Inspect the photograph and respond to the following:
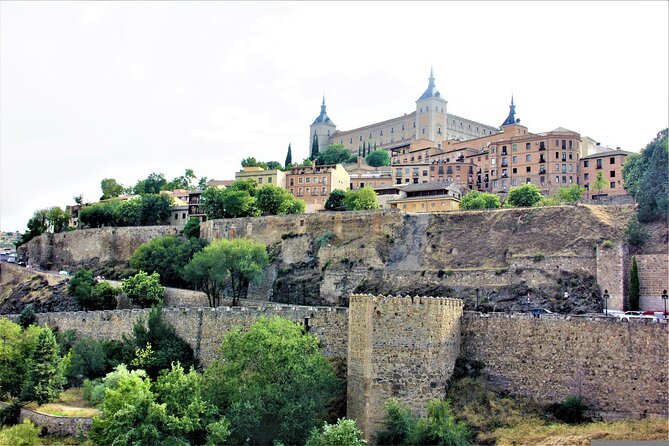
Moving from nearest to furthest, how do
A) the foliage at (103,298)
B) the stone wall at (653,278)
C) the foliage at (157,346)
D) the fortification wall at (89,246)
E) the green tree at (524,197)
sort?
1. the foliage at (157,346)
2. the stone wall at (653,278)
3. the foliage at (103,298)
4. the green tree at (524,197)
5. the fortification wall at (89,246)

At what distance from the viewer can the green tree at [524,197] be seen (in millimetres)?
73250

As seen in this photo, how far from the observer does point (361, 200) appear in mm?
78188

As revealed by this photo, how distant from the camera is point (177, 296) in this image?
2370 inches

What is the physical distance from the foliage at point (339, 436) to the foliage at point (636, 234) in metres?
27.9

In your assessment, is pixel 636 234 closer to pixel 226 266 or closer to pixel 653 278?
pixel 653 278

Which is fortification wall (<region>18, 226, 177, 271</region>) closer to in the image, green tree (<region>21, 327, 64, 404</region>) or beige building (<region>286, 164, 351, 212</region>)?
beige building (<region>286, 164, 351, 212</region>)

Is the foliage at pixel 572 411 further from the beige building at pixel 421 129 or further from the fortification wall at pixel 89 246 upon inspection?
the beige building at pixel 421 129

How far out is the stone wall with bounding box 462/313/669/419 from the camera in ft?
90.6

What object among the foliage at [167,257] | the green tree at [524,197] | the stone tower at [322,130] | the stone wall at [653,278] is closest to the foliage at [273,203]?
the foliage at [167,257]

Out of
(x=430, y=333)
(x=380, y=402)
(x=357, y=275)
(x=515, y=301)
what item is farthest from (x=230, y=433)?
(x=357, y=275)

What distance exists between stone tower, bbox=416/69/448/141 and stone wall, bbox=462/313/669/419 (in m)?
93.7

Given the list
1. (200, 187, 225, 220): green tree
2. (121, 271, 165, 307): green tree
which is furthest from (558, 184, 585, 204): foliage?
(121, 271, 165, 307): green tree

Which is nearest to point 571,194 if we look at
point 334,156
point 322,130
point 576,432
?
point 576,432

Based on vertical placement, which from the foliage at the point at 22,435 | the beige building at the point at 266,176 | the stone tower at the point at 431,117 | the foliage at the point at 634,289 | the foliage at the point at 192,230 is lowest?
the foliage at the point at 22,435
